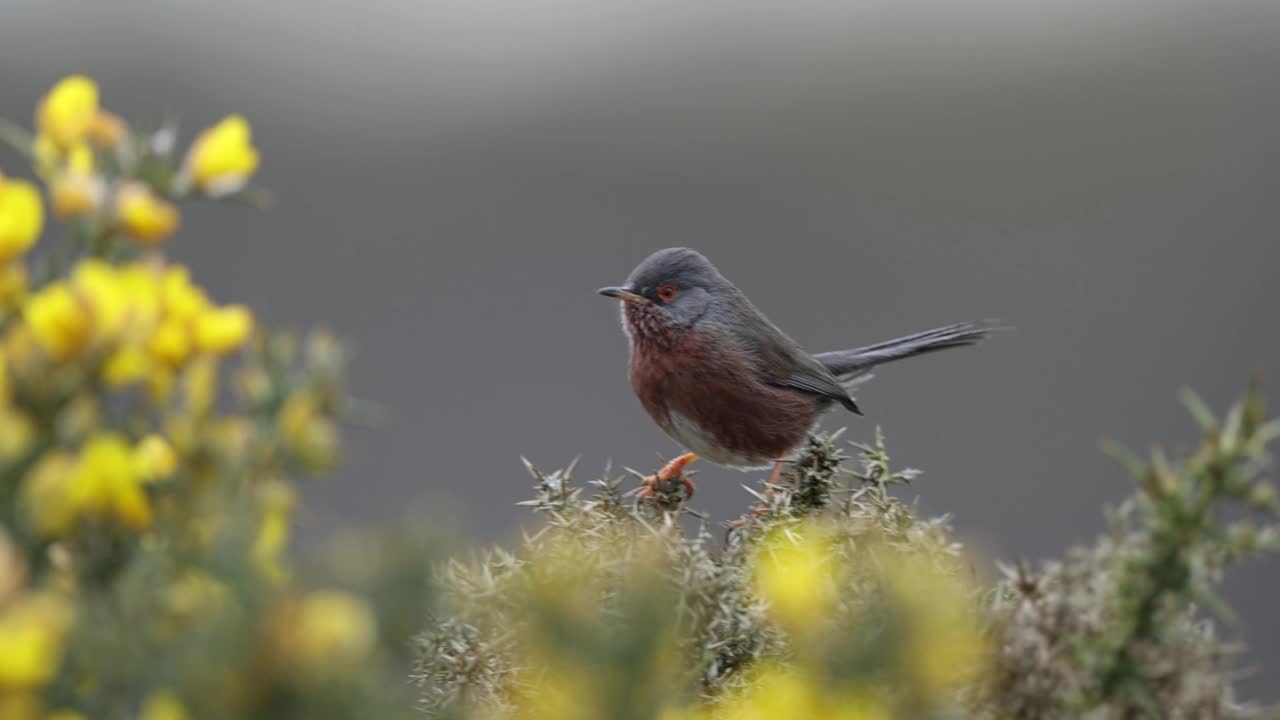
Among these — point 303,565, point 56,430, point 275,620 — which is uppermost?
point 56,430

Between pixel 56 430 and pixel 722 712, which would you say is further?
pixel 722 712

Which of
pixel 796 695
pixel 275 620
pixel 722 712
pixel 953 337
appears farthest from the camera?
pixel 953 337

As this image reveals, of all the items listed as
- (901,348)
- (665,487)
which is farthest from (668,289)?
(665,487)

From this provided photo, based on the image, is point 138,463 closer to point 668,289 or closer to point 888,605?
point 888,605

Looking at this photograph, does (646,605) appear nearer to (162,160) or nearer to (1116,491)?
(162,160)

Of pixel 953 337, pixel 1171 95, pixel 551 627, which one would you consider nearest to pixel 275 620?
pixel 551 627

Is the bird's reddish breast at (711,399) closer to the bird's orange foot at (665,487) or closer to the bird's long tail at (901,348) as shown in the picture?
the bird's long tail at (901,348)

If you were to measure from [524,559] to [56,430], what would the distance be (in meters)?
0.95

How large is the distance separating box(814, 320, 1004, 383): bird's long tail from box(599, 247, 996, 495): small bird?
0.03 meters

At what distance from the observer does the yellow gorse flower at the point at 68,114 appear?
1.45 meters

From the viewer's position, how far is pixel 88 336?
1200 mm

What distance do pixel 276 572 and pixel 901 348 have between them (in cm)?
490

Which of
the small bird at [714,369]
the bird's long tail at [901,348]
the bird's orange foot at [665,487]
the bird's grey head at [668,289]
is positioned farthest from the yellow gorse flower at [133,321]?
the bird's long tail at [901,348]

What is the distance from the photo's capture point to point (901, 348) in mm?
5867
